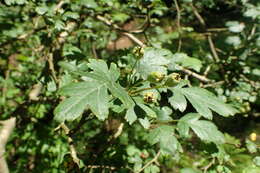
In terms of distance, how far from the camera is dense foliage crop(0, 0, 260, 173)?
1226mm

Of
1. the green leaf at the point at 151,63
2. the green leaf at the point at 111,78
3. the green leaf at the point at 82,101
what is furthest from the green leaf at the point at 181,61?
the green leaf at the point at 82,101

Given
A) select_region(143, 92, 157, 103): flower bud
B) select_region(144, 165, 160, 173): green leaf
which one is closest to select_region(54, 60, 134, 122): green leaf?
select_region(143, 92, 157, 103): flower bud

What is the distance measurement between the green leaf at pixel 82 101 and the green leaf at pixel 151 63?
309 millimetres

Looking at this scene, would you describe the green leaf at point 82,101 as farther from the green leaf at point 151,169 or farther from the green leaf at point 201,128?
the green leaf at point 151,169

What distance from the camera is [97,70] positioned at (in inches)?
47.6

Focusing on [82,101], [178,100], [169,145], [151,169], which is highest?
[82,101]

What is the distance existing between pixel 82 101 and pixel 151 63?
466mm

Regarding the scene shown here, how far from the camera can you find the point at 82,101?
1.04m

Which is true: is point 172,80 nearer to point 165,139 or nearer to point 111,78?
point 111,78

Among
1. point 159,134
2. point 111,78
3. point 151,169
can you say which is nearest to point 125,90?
point 111,78

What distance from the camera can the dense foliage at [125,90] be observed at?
4.02ft

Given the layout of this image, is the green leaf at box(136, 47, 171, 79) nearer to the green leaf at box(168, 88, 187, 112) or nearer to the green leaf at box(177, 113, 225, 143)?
the green leaf at box(168, 88, 187, 112)

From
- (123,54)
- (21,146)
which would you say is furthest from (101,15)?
(21,146)

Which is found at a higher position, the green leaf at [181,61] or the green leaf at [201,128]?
the green leaf at [181,61]
